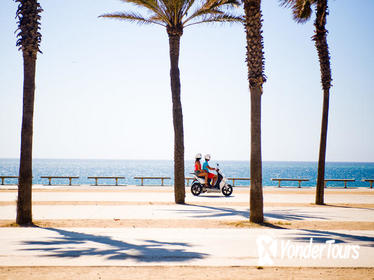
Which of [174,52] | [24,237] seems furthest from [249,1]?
[24,237]

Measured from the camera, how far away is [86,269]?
202 inches

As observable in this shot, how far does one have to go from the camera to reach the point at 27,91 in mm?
9438

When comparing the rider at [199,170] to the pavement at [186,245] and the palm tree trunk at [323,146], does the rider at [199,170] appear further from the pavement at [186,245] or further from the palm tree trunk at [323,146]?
the pavement at [186,245]

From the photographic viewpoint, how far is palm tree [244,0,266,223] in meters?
9.48

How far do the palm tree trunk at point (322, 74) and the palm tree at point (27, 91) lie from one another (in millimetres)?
10961

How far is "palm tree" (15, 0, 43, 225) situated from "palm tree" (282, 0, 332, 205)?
33.1 feet

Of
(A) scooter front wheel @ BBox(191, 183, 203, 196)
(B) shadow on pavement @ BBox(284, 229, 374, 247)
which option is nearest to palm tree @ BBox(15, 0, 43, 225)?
(B) shadow on pavement @ BBox(284, 229, 374, 247)

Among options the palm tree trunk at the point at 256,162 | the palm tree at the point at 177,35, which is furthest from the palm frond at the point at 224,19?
the palm tree trunk at the point at 256,162

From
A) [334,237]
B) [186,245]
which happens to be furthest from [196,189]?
[186,245]

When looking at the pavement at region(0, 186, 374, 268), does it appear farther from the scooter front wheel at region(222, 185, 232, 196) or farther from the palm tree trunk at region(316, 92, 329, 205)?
the scooter front wheel at region(222, 185, 232, 196)

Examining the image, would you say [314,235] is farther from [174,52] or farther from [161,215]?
[174,52]

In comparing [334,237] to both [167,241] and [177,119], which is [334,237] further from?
[177,119]

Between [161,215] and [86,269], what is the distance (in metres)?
5.71

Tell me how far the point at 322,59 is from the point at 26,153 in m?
12.2
